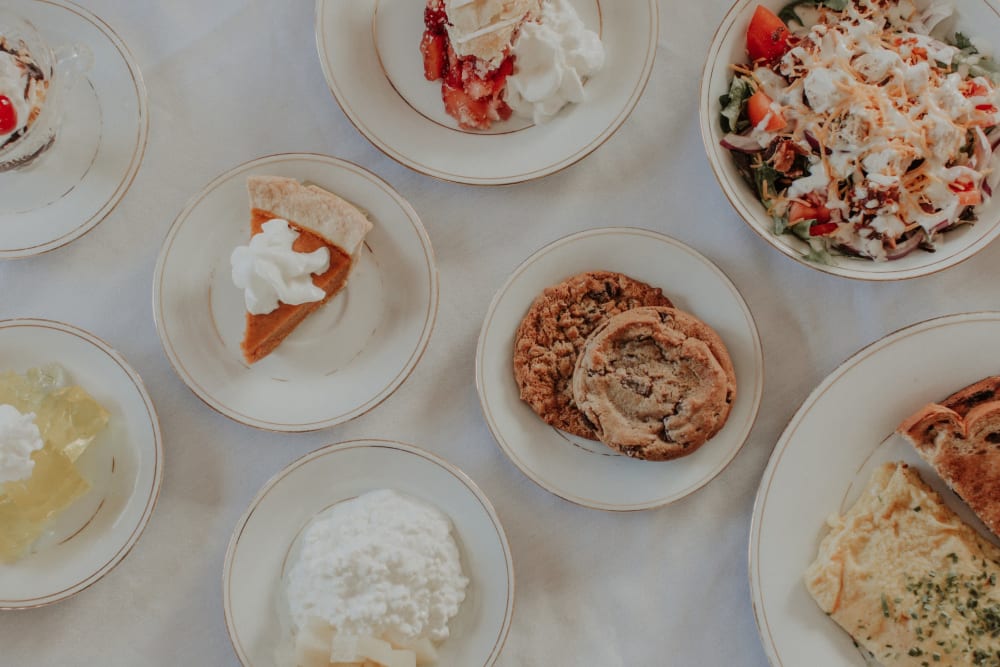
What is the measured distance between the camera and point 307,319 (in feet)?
9.25

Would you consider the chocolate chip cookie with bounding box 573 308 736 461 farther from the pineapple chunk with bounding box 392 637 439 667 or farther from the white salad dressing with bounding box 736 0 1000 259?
the pineapple chunk with bounding box 392 637 439 667

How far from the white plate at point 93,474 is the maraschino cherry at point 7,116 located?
2.00 feet

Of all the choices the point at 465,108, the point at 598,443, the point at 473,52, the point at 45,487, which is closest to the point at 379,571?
the point at 598,443

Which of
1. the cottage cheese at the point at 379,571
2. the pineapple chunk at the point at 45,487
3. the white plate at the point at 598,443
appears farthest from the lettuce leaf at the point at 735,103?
the pineapple chunk at the point at 45,487

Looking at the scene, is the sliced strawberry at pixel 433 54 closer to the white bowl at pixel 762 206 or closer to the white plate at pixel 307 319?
the white plate at pixel 307 319

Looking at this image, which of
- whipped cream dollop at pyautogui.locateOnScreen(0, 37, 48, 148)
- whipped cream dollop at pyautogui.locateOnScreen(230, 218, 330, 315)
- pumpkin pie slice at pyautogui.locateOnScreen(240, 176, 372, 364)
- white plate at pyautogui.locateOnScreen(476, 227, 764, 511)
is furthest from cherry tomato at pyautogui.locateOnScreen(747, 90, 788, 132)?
Answer: whipped cream dollop at pyautogui.locateOnScreen(0, 37, 48, 148)

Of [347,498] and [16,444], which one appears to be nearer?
[16,444]

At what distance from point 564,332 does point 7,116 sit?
188 cm

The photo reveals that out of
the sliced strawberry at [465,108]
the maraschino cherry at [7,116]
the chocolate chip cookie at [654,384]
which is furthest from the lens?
the sliced strawberry at [465,108]

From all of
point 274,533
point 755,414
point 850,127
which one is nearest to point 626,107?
point 850,127

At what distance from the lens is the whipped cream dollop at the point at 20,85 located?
2.54 meters

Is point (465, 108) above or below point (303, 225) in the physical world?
above

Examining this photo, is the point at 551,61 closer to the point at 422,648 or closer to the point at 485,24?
the point at 485,24

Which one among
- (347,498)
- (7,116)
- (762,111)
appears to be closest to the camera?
(7,116)
